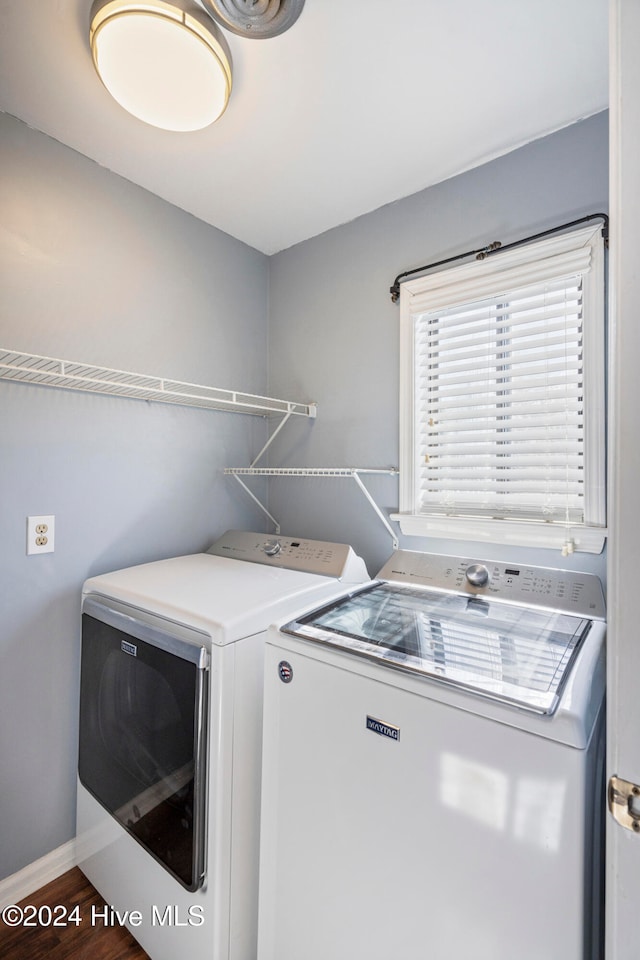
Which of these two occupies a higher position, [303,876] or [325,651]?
[325,651]

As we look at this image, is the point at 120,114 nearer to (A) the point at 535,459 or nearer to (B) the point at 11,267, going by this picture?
(B) the point at 11,267

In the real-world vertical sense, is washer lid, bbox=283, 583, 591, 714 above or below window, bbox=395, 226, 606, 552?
below

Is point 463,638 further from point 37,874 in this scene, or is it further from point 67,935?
point 37,874

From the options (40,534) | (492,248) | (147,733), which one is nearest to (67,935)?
(147,733)

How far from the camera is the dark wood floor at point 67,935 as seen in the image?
4.34ft

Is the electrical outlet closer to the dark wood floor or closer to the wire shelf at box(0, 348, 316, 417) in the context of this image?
the wire shelf at box(0, 348, 316, 417)

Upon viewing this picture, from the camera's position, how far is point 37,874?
1.51 metres

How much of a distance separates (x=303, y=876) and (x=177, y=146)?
2272mm

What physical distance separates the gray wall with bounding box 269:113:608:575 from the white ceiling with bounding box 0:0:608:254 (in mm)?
105

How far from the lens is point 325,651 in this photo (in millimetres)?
1017

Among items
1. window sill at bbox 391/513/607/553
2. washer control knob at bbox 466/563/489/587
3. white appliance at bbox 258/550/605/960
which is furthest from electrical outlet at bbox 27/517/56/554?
washer control knob at bbox 466/563/489/587

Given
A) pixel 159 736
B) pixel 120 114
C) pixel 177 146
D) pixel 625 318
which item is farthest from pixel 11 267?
pixel 625 318

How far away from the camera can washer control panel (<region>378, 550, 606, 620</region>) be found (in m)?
1.29

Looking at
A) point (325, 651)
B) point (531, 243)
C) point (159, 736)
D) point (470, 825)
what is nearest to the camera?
point (470, 825)
